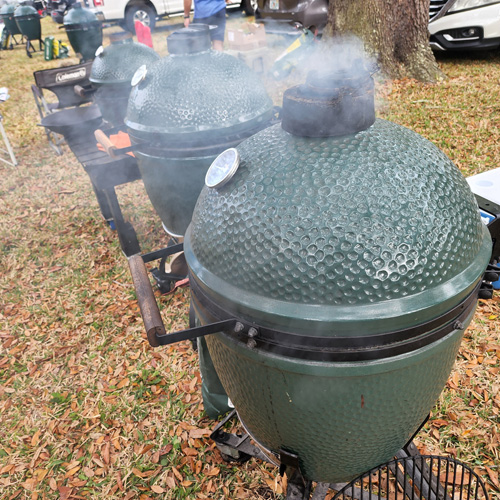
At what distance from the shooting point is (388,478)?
2.00 m

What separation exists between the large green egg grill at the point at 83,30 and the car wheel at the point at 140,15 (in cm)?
743

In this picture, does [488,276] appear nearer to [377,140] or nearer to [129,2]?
[377,140]

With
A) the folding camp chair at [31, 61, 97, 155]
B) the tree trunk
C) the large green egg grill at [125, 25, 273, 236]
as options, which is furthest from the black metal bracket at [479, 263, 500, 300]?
the tree trunk

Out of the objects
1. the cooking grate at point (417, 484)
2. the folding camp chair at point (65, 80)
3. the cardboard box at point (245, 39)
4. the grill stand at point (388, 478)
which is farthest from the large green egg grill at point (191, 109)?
the cardboard box at point (245, 39)

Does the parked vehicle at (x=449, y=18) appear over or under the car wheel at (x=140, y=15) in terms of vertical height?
under

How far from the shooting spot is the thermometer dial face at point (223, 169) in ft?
4.93

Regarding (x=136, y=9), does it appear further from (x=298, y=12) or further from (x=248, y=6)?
(x=298, y=12)

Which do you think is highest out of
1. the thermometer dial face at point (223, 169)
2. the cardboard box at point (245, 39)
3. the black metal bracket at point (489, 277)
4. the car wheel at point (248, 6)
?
the car wheel at point (248, 6)

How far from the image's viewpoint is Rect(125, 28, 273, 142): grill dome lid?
2787 millimetres

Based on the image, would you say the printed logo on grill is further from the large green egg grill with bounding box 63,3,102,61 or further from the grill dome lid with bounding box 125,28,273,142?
the grill dome lid with bounding box 125,28,273,142

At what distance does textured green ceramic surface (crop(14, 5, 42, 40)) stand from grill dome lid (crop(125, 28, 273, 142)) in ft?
50.2

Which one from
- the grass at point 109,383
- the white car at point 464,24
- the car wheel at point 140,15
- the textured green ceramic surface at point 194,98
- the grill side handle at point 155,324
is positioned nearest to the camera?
the grill side handle at point 155,324

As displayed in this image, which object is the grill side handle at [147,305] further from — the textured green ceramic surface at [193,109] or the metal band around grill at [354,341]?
the textured green ceramic surface at [193,109]

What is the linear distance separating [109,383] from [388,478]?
2.11 metres
